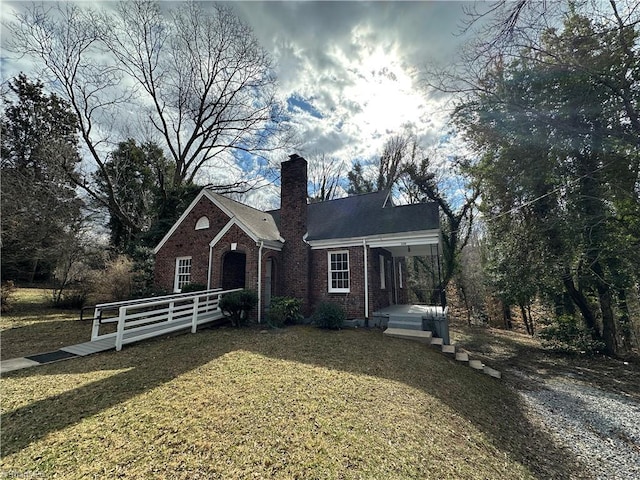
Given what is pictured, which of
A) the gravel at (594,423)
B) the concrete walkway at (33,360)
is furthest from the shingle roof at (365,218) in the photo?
the concrete walkway at (33,360)

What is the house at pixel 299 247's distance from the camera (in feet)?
38.3

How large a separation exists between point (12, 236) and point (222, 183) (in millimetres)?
13340

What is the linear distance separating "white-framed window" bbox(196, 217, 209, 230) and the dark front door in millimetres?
1854

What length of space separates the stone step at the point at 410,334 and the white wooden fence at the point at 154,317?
6880 millimetres

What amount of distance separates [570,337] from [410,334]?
7638 mm

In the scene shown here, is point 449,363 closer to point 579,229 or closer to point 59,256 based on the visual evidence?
point 579,229

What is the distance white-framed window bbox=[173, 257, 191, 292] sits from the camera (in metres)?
13.8

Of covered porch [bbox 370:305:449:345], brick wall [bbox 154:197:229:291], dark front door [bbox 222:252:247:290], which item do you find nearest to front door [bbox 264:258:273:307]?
dark front door [bbox 222:252:247:290]

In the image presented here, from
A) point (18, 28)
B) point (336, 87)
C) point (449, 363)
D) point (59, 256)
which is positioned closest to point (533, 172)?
point (449, 363)

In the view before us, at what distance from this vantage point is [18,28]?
48.5 feet

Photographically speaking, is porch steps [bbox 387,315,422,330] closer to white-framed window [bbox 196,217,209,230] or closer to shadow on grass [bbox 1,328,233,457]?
shadow on grass [bbox 1,328,233,457]

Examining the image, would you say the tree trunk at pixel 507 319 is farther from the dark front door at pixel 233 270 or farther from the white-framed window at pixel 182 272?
the white-framed window at pixel 182 272

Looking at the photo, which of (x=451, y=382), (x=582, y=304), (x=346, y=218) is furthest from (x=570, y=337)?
(x=346, y=218)

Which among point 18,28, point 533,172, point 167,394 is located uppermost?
point 18,28
